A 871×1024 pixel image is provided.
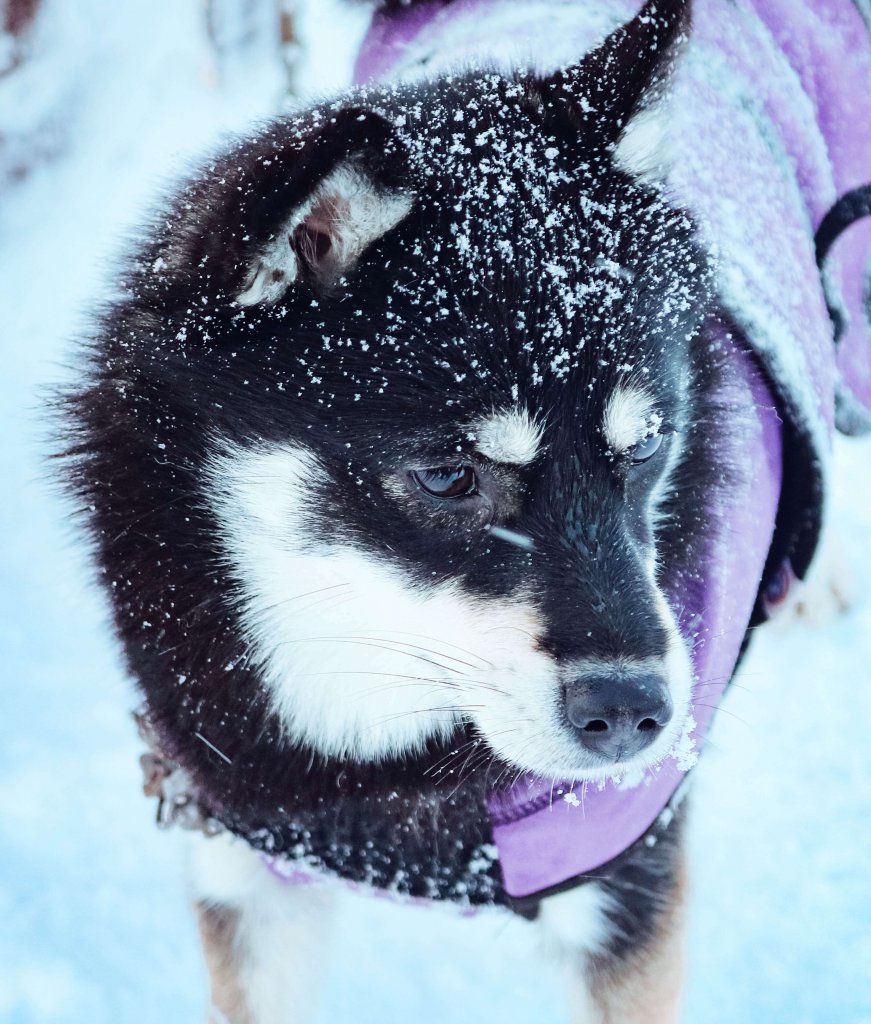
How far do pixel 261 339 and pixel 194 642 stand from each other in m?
0.48

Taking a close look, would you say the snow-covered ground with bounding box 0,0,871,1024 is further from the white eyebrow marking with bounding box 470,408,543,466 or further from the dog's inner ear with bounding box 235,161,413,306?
the white eyebrow marking with bounding box 470,408,543,466

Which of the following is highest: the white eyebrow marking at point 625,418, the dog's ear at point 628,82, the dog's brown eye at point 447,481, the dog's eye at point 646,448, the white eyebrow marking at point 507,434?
the dog's ear at point 628,82

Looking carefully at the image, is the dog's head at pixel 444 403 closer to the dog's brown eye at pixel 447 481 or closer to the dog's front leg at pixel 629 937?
the dog's brown eye at pixel 447 481

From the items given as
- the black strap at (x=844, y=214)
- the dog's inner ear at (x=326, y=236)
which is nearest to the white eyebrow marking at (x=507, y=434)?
the dog's inner ear at (x=326, y=236)

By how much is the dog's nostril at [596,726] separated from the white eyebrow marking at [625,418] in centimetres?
37

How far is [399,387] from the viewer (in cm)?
128

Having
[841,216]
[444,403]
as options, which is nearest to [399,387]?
[444,403]

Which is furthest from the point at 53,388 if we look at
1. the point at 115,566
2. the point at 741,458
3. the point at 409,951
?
the point at 409,951

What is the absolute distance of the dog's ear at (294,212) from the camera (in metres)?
→ 1.11

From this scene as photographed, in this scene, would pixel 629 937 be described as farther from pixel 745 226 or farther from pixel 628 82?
pixel 628 82

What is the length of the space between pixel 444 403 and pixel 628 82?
554 mm

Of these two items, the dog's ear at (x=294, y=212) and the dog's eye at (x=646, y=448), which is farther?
the dog's eye at (x=646, y=448)

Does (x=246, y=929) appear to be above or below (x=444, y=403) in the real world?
below

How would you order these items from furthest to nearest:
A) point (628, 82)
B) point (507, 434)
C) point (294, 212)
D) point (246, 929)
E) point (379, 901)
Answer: point (379, 901), point (246, 929), point (628, 82), point (507, 434), point (294, 212)
